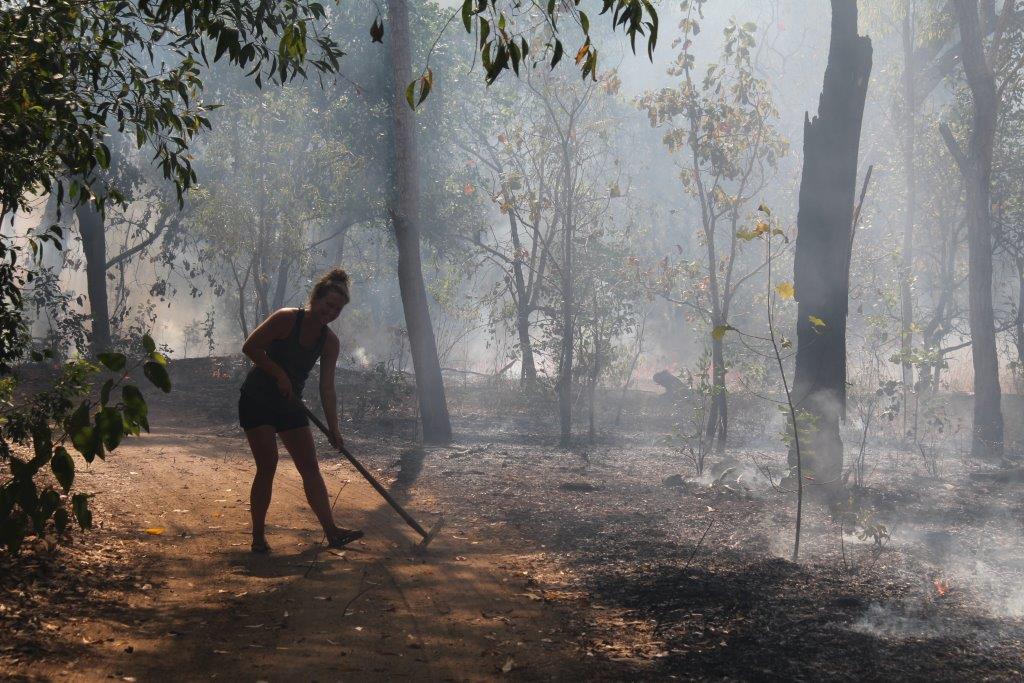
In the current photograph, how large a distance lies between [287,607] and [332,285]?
205cm

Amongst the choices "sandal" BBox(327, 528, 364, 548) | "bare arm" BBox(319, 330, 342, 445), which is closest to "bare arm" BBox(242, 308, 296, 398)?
"bare arm" BBox(319, 330, 342, 445)

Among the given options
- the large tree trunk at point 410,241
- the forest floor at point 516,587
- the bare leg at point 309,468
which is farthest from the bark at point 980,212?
the bare leg at point 309,468

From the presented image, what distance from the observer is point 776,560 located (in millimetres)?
5992

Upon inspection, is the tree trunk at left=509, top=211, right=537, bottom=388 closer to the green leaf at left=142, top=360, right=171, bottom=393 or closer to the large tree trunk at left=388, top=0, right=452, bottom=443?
the large tree trunk at left=388, top=0, right=452, bottom=443

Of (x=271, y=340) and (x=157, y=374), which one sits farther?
(x=271, y=340)

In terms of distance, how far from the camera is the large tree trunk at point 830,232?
28.2 feet

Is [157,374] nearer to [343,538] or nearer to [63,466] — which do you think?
[63,466]

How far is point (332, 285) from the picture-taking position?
5.71 m

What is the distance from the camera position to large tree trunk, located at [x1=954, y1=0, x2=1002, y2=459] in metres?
13.8

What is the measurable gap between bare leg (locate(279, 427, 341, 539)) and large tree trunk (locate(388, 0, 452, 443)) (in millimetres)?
6385

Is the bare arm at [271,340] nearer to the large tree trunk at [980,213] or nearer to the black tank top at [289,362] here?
the black tank top at [289,362]

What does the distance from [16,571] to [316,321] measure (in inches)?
86.7

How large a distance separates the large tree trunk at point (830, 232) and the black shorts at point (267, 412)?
5141mm

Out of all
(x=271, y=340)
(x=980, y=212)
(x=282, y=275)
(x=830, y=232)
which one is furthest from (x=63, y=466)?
(x=282, y=275)
